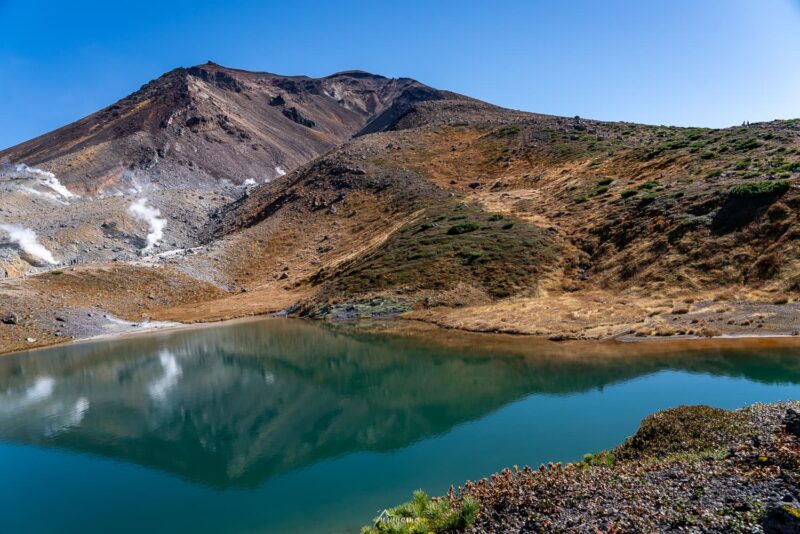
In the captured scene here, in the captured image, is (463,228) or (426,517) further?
(463,228)

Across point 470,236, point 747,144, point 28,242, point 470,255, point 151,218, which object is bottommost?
point 470,255

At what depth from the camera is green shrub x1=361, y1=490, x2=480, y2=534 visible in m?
10.6

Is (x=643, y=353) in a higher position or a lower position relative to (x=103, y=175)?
lower

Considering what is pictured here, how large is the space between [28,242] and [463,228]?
6604 cm

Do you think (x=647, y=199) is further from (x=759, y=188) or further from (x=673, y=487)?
(x=673, y=487)

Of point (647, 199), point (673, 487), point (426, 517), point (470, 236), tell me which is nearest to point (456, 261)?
point (470, 236)

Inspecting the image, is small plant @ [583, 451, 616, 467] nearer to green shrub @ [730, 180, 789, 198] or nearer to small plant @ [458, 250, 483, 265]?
green shrub @ [730, 180, 789, 198]

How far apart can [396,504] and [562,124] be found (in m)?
82.3

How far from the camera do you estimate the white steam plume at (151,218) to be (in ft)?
292

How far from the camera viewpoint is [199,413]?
23.7m

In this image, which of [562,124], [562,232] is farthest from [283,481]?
[562,124]

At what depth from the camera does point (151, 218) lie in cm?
9394

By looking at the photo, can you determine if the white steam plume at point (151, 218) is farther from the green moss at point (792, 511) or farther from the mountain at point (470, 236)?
the green moss at point (792, 511)

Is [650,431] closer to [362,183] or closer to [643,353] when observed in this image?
[643,353]
